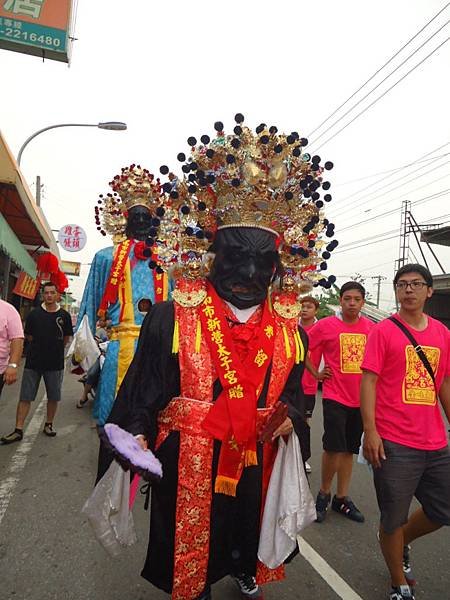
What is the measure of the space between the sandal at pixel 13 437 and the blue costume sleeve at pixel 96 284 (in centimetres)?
222

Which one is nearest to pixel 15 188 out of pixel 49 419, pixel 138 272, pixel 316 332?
pixel 49 419

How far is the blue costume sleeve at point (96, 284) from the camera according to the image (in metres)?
3.48

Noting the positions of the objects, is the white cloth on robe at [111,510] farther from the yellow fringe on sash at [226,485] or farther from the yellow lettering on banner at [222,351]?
the yellow lettering on banner at [222,351]

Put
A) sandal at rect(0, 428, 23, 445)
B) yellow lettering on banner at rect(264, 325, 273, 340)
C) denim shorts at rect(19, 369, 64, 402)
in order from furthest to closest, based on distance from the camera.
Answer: denim shorts at rect(19, 369, 64, 402) < sandal at rect(0, 428, 23, 445) < yellow lettering on banner at rect(264, 325, 273, 340)

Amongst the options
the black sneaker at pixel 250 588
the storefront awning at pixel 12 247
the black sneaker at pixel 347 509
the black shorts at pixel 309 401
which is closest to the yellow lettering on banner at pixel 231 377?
the black sneaker at pixel 250 588

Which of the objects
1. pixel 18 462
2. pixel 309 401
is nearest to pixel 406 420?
pixel 309 401

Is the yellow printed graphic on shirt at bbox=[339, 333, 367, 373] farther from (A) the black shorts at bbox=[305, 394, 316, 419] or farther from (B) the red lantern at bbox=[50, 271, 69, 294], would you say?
(B) the red lantern at bbox=[50, 271, 69, 294]

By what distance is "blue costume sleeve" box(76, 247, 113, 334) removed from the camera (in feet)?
11.4

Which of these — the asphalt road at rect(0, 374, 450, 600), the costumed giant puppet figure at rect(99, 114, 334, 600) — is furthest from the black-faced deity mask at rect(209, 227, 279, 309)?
the asphalt road at rect(0, 374, 450, 600)

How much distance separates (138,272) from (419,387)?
2.08m

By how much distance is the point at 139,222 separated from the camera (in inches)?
143

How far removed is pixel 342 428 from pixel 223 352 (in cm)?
197

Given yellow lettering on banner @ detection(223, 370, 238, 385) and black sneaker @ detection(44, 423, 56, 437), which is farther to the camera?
black sneaker @ detection(44, 423, 56, 437)

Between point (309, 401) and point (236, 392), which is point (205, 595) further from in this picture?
point (309, 401)
